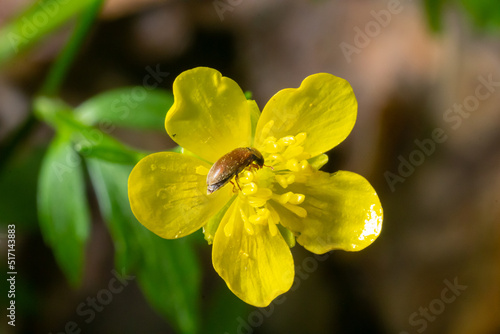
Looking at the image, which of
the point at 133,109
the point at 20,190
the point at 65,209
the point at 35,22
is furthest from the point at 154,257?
the point at 35,22

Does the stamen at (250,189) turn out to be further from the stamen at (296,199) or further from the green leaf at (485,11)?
the green leaf at (485,11)

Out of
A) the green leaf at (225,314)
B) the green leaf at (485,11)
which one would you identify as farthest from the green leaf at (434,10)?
the green leaf at (225,314)

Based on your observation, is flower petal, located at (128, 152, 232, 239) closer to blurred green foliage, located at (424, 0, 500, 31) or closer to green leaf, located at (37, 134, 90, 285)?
green leaf, located at (37, 134, 90, 285)

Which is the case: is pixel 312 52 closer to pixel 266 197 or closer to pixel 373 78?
pixel 373 78

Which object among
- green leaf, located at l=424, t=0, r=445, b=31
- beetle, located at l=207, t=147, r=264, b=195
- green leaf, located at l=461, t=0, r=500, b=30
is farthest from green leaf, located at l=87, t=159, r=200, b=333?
green leaf, located at l=461, t=0, r=500, b=30

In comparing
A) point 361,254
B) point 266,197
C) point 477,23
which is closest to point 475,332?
point 361,254

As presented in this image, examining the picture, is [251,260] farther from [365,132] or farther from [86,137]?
[365,132]
